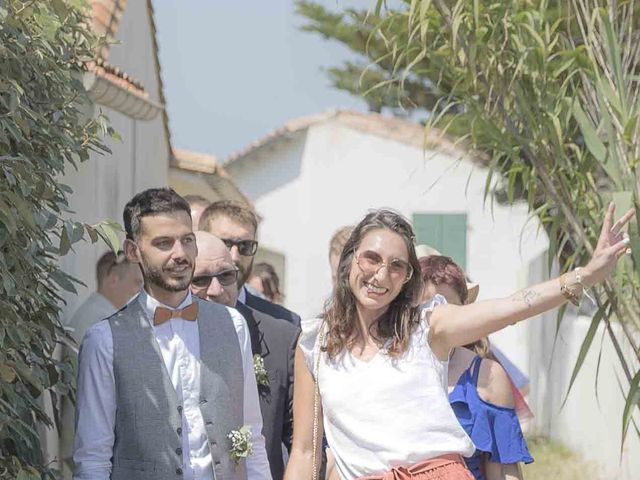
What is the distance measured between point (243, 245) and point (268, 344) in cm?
67

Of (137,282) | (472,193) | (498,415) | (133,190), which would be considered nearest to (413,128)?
(472,193)

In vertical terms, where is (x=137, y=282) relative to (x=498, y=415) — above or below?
above

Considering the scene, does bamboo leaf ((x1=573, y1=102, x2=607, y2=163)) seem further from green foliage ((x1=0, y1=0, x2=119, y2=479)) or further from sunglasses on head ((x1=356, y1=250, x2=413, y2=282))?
green foliage ((x1=0, y1=0, x2=119, y2=479))

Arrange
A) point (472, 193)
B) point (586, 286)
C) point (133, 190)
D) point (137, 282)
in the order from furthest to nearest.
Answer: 1. point (472, 193)
2. point (133, 190)
3. point (137, 282)
4. point (586, 286)

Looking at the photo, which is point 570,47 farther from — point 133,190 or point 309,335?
point 133,190

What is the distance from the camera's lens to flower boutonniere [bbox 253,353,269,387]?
484 cm

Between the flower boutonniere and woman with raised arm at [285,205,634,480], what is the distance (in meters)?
0.61

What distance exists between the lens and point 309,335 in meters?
4.21

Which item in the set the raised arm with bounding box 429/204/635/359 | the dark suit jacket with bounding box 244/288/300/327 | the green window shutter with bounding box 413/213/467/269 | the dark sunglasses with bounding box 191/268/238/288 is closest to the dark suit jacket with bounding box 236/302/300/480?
the dark sunglasses with bounding box 191/268/238/288

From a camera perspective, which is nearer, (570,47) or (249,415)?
(249,415)

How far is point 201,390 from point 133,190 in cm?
692

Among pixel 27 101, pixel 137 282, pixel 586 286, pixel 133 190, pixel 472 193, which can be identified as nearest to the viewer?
pixel 586 286

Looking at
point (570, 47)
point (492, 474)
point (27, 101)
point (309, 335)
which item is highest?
point (570, 47)

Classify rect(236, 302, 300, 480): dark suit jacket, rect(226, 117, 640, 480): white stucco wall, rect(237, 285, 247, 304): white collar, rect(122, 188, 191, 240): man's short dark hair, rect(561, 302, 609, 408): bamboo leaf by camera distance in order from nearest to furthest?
rect(122, 188, 191, 240): man's short dark hair < rect(561, 302, 609, 408): bamboo leaf < rect(236, 302, 300, 480): dark suit jacket < rect(237, 285, 247, 304): white collar < rect(226, 117, 640, 480): white stucco wall
